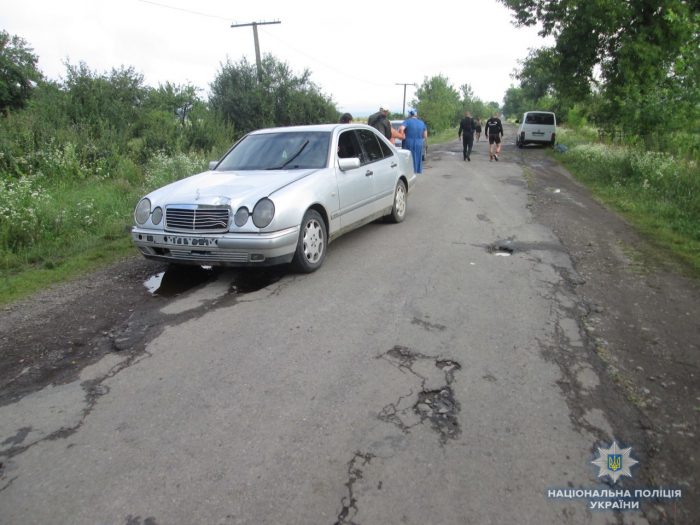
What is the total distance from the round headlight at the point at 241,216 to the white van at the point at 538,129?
21818 millimetres

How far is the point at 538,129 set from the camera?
2369cm

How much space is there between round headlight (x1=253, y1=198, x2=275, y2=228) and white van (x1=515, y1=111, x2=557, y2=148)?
21679 millimetres

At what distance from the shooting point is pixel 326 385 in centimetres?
335

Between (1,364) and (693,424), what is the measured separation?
4817 millimetres

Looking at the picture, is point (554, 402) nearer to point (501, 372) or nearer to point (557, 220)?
point (501, 372)

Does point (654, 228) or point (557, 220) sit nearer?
point (654, 228)

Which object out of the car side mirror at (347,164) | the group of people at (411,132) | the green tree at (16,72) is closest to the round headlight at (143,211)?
the car side mirror at (347,164)

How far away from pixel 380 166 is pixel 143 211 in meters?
3.54

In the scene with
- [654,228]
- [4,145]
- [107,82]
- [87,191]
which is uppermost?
[107,82]

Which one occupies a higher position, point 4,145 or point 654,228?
point 4,145

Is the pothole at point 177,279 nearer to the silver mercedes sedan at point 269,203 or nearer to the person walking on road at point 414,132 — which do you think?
the silver mercedes sedan at point 269,203

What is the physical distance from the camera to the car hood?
17.5 ft

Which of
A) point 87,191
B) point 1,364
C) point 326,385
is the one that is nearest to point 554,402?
point 326,385

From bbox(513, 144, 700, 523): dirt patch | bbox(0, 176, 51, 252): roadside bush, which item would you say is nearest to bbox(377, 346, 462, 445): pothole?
bbox(513, 144, 700, 523): dirt patch
